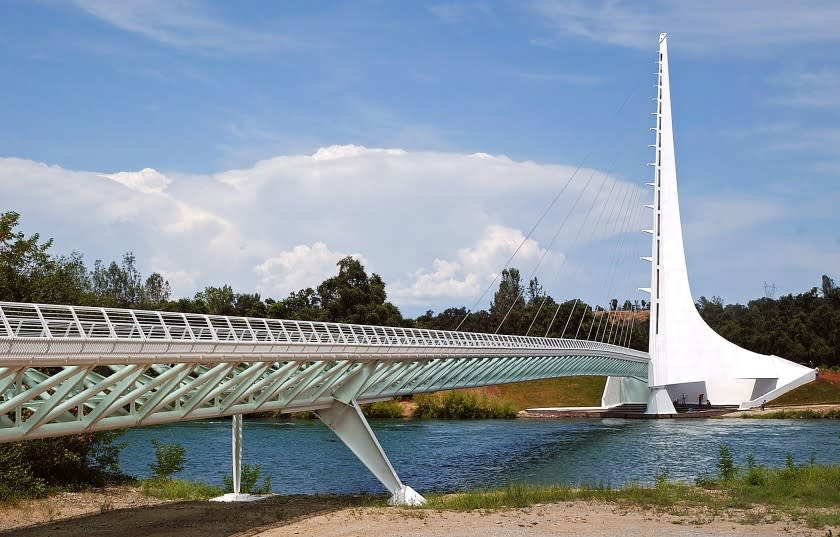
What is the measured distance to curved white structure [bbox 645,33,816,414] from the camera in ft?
248

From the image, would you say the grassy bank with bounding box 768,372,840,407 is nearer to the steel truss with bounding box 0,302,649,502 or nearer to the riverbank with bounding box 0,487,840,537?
the steel truss with bounding box 0,302,649,502

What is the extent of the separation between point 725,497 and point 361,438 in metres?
10.5

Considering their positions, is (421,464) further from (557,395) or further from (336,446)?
(557,395)

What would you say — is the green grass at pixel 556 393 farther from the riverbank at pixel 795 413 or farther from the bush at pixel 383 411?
the riverbank at pixel 795 413

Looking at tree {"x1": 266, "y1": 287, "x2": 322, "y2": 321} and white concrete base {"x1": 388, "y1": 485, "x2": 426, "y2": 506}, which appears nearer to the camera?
white concrete base {"x1": 388, "y1": 485, "x2": 426, "y2": 506}

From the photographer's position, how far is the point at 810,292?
12588 cm

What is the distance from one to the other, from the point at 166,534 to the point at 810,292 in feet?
386

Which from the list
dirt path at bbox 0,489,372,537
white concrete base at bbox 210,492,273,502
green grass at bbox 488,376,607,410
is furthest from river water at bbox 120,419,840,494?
green grass at bbox 488,376,607,410

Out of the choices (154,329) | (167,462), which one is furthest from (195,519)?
(167,462)

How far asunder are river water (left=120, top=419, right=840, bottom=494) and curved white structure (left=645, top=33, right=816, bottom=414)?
16.4 ft

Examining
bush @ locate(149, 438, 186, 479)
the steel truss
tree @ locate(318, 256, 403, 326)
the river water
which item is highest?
tree @ locate(318, 256, 403, 326)

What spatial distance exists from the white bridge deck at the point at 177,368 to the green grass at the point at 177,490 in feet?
14.6

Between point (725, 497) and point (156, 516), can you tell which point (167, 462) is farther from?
point (725, 497)

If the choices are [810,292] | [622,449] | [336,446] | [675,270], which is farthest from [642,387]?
[810,292]
